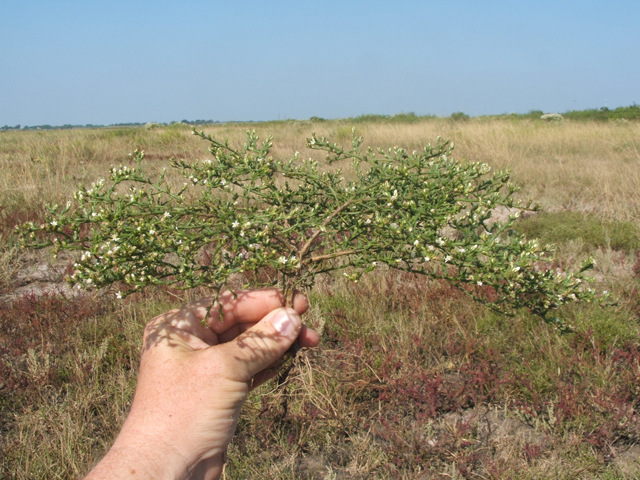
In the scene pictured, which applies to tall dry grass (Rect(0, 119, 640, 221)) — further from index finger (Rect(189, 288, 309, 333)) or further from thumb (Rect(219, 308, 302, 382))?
thumb (Rect(219, 308, 302, 382))

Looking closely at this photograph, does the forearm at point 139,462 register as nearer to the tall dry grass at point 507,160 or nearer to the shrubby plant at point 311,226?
the shrubby plant at point 311,226

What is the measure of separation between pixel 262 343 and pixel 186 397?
0.36 m

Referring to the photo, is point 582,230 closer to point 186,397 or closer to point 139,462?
point 186,397

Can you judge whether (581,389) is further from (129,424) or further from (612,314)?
(129,424)

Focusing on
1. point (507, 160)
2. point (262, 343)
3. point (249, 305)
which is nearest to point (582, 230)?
point (507, 160)

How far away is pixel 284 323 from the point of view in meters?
1.94

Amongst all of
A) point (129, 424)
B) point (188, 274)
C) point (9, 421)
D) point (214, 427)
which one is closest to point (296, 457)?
point (214, 427)

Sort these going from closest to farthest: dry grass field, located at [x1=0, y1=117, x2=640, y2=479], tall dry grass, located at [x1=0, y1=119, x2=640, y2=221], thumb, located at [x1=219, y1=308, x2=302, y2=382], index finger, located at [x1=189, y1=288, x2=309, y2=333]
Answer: thumb, located at [x1=219, y1=308, x2=302, y2=382], index finger, located at [x1=189, y1=288, x2=309, y2=333], dry grass field, located at [x1=0, y1=117, x2=640, y2=479], tall dry grass, located at [x1=0, y1=119, x2=640, y2=221]

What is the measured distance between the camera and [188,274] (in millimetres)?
1610

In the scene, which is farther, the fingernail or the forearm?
the fingernail

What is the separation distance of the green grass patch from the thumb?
506cm

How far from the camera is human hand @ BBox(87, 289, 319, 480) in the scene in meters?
1.69

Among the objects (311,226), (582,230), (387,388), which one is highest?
(311,226)

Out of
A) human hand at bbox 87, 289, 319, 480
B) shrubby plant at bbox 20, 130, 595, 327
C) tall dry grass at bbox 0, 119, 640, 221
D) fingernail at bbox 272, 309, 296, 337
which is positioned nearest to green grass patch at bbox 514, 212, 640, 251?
tall dry grass at bbox 0, 119, 640, 221
